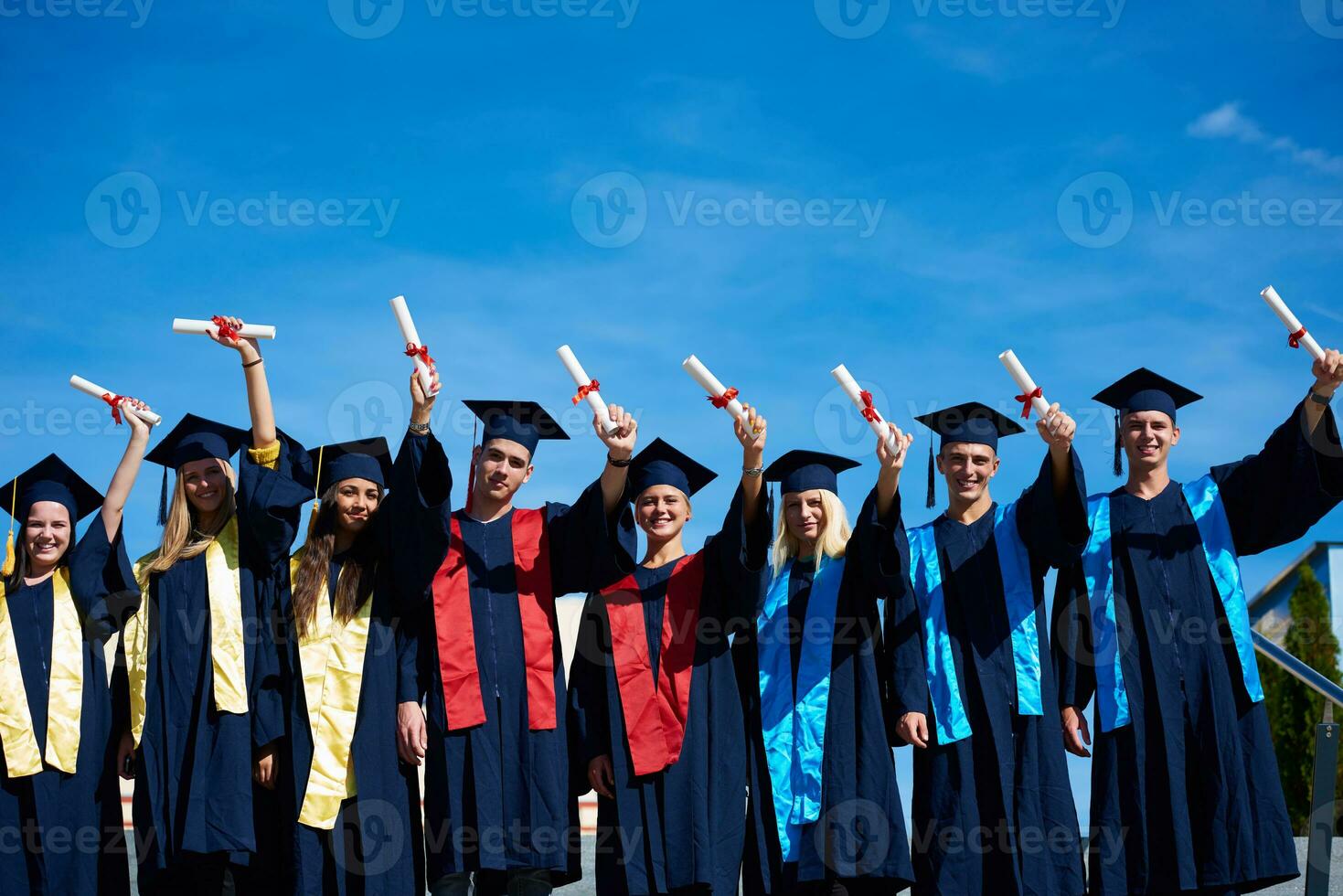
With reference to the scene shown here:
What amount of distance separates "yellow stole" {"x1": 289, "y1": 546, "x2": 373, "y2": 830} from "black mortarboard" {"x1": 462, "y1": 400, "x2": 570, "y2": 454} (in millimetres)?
772

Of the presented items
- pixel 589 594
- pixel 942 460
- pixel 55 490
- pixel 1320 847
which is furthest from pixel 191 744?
pixel 1320 847

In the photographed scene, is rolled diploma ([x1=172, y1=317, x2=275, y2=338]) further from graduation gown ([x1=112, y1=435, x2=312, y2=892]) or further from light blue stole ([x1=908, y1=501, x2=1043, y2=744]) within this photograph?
light blue stole ([x1=908, y1=501, x2=1043, y2=744])

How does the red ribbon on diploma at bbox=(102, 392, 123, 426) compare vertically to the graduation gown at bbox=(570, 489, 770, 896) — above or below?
above

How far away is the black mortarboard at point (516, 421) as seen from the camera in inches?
217

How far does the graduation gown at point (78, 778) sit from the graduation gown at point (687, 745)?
1.73 metres

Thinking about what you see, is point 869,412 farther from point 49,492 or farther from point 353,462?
point 49,492

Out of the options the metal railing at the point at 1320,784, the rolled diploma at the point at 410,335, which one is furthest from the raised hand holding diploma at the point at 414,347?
the metal railing at the point at 1320,784

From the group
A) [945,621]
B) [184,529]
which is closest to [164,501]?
[184,529]

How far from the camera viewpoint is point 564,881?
17.3ft

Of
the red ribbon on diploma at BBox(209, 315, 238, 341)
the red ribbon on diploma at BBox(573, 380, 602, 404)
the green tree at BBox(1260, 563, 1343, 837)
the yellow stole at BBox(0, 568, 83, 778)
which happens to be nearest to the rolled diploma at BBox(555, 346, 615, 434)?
the red ribbon on diploma at BBox(573, 380, 602, 404)

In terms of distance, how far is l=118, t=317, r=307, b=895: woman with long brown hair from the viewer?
17.1ft

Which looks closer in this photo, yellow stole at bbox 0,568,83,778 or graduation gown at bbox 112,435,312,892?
graduation gown at bbox 112,435,312,892

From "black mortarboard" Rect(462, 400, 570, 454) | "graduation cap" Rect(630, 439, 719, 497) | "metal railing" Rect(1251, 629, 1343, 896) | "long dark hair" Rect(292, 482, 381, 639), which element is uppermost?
"black mortarboard" Rect(462, 400, 570, 454)

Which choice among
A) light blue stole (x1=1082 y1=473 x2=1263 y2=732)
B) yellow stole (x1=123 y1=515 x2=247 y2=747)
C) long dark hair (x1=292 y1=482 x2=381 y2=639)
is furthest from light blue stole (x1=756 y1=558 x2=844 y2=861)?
yellow stole (x1=123 y1=515 x2=247 y2=747)
